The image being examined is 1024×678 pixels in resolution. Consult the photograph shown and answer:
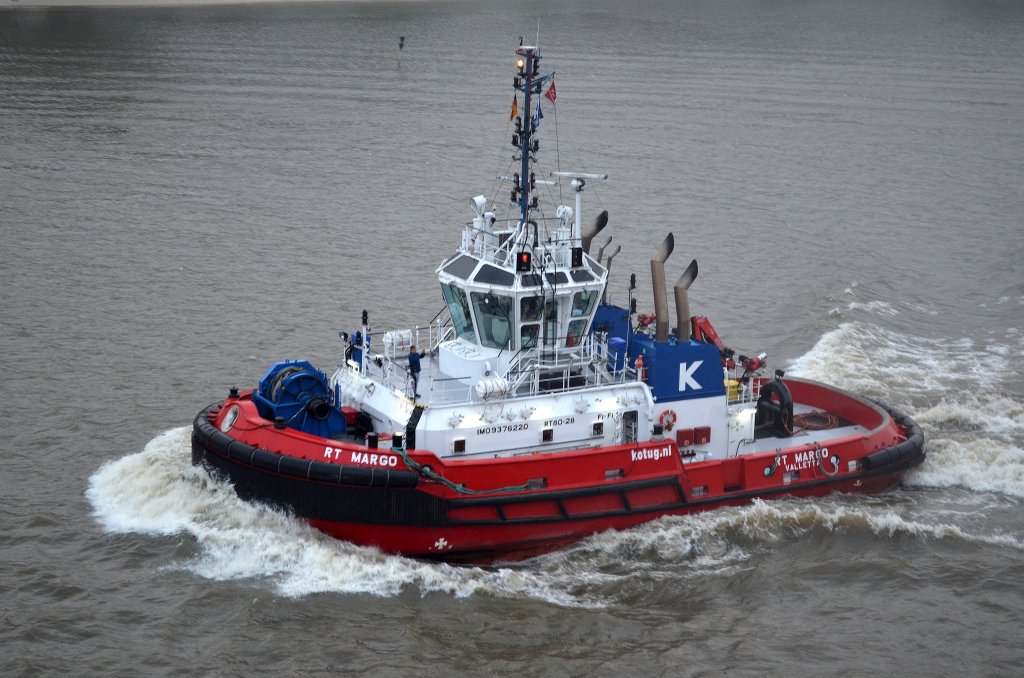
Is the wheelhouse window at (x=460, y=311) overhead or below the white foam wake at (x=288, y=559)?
overhead

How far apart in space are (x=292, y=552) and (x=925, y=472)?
28.0 feet

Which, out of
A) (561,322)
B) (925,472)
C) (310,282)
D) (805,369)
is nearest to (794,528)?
(925,472)

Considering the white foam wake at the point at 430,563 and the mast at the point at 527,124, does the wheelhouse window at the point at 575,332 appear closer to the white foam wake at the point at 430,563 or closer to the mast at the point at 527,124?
the mast at the point at 527,124

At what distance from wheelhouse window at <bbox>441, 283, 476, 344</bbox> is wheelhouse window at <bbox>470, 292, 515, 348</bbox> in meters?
0.16

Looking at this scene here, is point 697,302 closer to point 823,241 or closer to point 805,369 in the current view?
point 805,369

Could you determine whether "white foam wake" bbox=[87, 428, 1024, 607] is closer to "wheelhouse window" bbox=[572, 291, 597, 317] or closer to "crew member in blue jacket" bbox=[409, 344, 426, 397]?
"crew member in blue jacket" bbox=[409, 344, 426, 397]

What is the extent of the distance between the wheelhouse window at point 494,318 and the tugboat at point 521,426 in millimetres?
18

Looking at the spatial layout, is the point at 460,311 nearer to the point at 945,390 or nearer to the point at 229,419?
the point at 229,419

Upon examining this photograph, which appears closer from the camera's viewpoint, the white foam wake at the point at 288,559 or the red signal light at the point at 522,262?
the white foam wake at the point at 288,559

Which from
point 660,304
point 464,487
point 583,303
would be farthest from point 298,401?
point 660,304

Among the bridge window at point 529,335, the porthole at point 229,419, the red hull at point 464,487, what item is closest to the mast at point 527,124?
the bridge window at point 529,335

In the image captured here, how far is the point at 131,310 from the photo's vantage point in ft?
67.9

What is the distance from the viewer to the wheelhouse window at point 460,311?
556 inches

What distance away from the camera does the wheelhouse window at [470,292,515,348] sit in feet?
45.2
